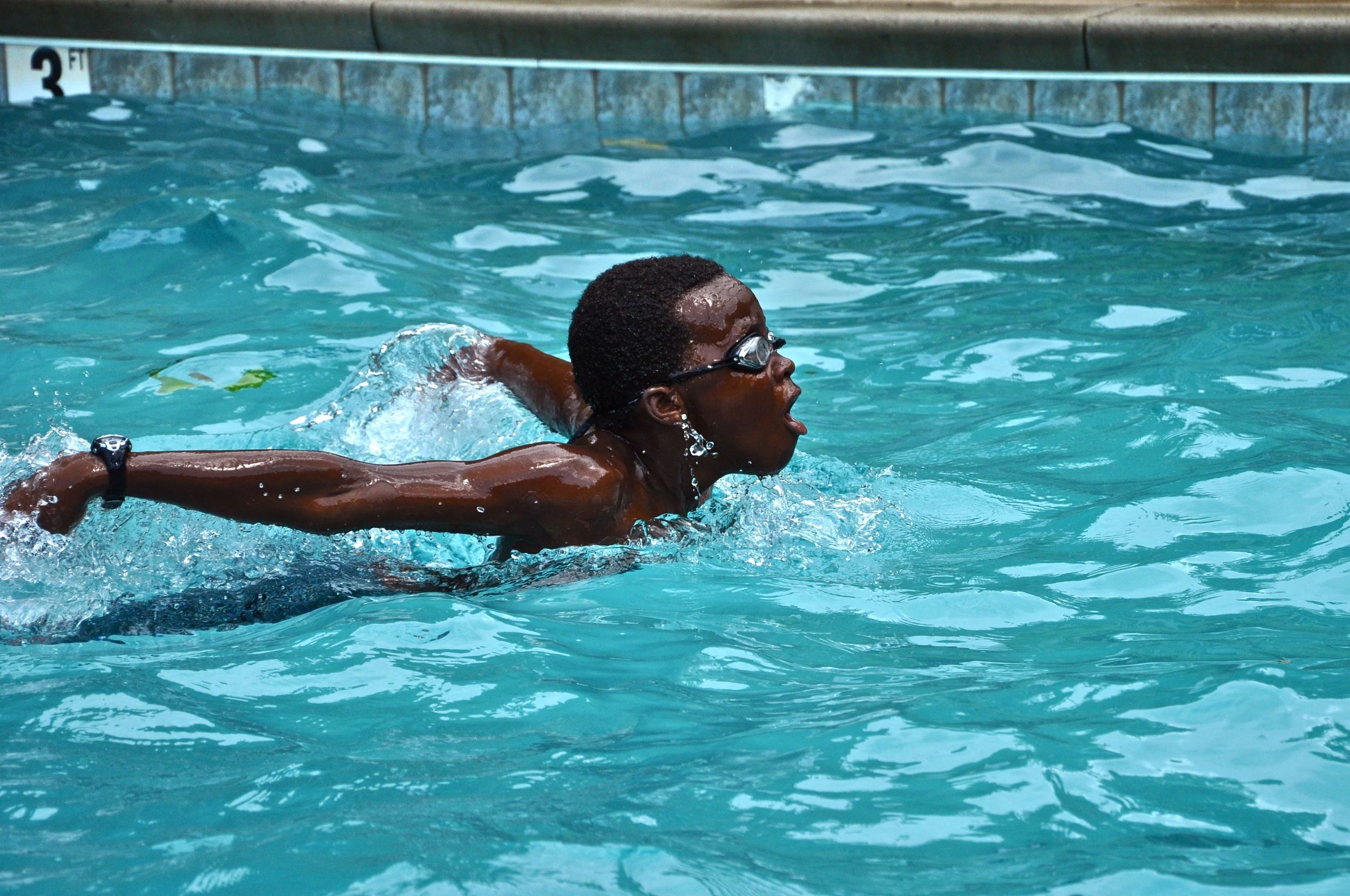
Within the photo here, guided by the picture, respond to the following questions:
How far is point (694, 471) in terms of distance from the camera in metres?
3.75

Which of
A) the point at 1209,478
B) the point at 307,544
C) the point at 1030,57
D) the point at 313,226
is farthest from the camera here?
the point at 1030,57

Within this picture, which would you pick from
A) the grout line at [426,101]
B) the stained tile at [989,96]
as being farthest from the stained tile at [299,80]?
the stained tile at [989,96]

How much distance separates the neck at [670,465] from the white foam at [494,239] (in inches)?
134

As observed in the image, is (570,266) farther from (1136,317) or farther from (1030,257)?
(1136,317)

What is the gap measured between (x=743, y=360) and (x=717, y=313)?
0.13m

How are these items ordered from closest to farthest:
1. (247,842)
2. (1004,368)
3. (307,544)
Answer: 1. (247,842)
2. (307,544)
3. (1004,368)

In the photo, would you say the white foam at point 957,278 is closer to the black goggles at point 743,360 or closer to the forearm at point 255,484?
the black goggles at point 743,360

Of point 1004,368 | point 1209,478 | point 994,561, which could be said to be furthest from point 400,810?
point 1004,368

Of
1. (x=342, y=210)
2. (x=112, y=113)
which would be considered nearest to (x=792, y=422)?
(x=342, y=210)

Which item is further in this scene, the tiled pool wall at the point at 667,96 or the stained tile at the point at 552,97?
the stained tile at the point at 552,97

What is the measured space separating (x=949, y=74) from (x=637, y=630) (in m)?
5.82

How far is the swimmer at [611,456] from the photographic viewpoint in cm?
308

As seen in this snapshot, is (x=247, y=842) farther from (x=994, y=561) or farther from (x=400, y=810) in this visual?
(x=994, y=561)

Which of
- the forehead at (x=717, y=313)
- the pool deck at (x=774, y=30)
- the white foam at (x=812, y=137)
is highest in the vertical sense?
the pool deck at (x=774, y=30)
